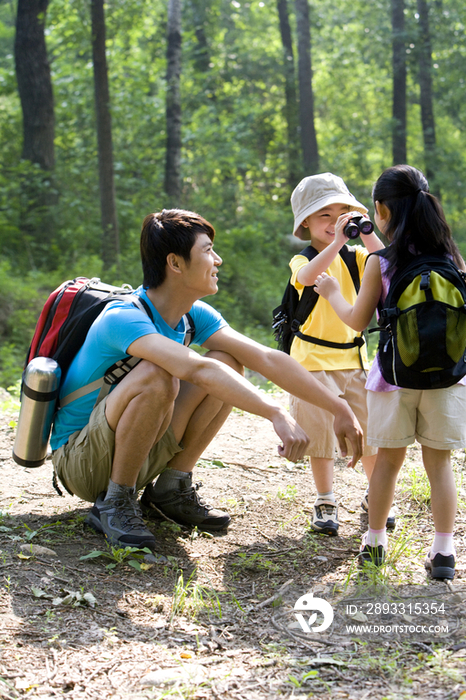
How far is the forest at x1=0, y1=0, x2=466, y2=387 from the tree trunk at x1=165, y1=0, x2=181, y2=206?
1.1 inches

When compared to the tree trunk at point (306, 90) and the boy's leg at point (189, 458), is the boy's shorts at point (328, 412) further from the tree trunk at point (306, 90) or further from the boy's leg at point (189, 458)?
the tree trunk at point (306, 90)

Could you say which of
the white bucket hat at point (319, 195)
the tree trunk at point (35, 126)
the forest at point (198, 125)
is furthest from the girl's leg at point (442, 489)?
the tree trunk at point (35, 126)

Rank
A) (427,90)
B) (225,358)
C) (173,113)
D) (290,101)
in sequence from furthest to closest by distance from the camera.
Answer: (290,101), (427,90), (173,113), (225,358)

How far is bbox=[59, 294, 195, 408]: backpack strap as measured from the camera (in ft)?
9.71

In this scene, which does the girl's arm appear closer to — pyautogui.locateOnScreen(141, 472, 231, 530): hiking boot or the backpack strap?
the backpack strap

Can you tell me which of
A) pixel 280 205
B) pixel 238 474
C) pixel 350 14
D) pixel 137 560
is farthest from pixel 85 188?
pixel 350 14

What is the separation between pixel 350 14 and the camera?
2078cm

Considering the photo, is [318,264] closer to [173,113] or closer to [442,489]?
[442,489]

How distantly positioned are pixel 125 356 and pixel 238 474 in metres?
1.47

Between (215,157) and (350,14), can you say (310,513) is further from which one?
(350,14)

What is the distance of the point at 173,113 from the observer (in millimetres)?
12234

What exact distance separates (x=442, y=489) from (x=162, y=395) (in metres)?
1.27

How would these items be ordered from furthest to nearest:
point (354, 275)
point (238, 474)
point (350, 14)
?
1. point (350, 14)
2. point (238, 474)
3. point (354, 275)

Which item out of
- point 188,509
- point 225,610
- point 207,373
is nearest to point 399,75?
A: point 188,509
